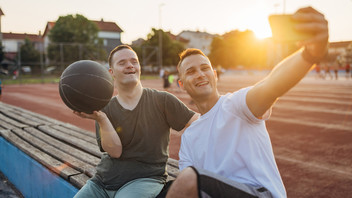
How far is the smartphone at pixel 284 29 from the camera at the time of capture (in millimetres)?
1346

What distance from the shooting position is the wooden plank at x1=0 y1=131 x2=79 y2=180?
3080 mm

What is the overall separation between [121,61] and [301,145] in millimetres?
4757

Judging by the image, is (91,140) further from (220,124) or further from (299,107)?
(299,107)

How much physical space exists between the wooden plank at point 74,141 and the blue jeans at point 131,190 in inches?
51.4

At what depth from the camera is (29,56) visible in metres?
47.1

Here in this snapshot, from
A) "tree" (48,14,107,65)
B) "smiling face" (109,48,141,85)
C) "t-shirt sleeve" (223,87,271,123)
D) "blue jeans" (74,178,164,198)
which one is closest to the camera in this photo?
"t-shirt sleeve" (223,87,271,123)

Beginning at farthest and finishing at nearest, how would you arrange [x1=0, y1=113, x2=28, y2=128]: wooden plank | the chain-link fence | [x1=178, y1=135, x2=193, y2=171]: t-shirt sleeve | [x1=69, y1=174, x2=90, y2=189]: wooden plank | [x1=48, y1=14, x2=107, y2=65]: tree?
[x1=48, y1=14, x2=107, y2=65]: tree → the chain-link fence → [x1=0, y1=113, x2=28, y2=128]: wooden plank → [x1=69, y1=174, x2=90, y2=189]: wooden plank → [x1=178, y1=135, x2=193, y2=171]: t-shirt sleeve

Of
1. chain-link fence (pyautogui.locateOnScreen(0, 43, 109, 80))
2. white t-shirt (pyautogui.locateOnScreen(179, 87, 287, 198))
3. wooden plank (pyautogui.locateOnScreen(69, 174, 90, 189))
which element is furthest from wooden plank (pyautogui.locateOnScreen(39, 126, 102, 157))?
chain-link fence (pyautogui.locateOnScreen(0, 43, 109, 80))

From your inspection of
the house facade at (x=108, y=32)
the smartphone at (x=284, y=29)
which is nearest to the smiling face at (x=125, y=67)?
the smartphone at (x=284, y=29)

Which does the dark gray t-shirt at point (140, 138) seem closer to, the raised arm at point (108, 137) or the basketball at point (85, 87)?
the raised arm at point (108, 137)

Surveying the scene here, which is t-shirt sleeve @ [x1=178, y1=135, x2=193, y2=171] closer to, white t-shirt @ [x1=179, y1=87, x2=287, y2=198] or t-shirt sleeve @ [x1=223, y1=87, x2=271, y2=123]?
white t-shirt @ [x1=179, y1=87, x2=287, y2=198]

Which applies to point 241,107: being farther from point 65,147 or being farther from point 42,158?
point 65,147

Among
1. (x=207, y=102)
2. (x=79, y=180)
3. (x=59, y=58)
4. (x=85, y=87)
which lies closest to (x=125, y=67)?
(x=85, y=87)

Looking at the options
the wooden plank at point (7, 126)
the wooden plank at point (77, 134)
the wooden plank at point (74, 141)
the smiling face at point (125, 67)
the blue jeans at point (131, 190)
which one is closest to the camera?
the blue jeans at point (131, 190)
